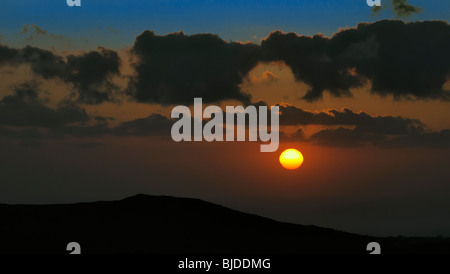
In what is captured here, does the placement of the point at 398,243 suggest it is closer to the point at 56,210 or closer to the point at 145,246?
the point at 145,246

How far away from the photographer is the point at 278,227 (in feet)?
300

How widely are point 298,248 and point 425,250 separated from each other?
17.7 m

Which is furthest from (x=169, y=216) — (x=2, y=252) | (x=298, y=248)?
(x=2, y=252)

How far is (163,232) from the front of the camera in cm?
8412

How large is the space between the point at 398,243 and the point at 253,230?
20.8 m

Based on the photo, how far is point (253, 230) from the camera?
294 feet

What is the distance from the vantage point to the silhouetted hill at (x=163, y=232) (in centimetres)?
7556

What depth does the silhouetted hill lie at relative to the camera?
7556 centimetres
